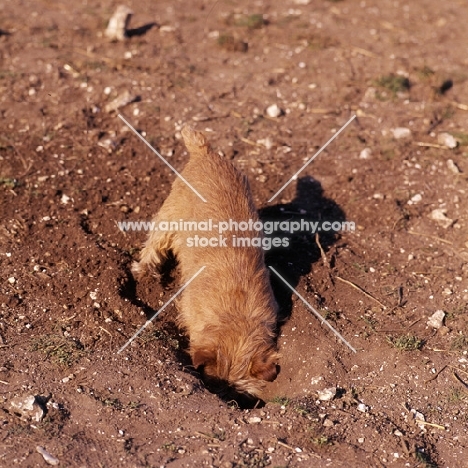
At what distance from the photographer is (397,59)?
36.0 ft

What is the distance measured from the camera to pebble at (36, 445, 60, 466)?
4930 mm

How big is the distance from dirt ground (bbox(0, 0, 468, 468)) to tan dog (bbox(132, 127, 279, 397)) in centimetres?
28

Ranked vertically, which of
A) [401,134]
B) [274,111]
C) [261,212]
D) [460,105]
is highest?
[274,111]

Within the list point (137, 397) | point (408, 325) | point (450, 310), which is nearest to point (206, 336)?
point (137, 397)

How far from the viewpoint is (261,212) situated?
8.23 m

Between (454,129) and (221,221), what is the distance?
460 cm

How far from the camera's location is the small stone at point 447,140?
9.29 meters

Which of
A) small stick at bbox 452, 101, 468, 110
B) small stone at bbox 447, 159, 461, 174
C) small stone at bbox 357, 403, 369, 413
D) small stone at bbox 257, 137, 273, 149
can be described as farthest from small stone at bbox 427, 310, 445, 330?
small stick at bbox 452, 101, 468, 110

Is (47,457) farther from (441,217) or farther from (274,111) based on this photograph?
(274,111)

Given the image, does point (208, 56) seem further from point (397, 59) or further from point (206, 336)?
point (206, 336)

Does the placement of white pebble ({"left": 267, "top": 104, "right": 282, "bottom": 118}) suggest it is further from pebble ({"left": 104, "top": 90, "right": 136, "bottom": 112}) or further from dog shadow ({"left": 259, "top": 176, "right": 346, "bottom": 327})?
pebble ({"left": 104, "top": 90, "right": 136, "bottom": 112})

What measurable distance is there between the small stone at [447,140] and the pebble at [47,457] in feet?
21.6

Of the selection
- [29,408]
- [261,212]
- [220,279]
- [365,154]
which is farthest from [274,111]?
[29,408]

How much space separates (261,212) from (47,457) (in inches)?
161
